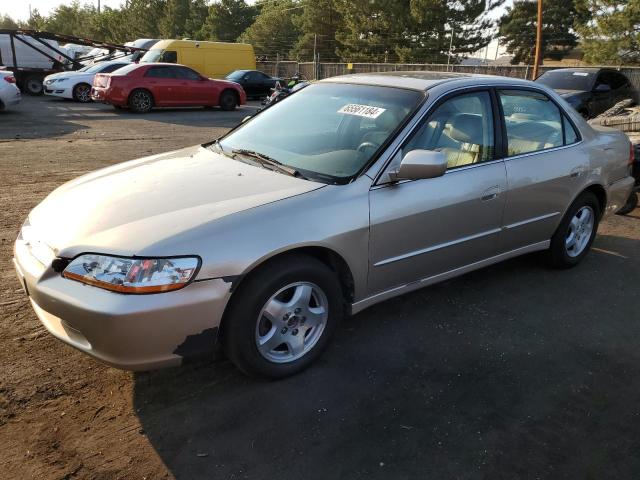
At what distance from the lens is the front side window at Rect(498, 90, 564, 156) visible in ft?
13.0

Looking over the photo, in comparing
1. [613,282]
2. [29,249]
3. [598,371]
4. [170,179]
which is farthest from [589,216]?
[29,249]

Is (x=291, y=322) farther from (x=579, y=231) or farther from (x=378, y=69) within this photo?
(x=378, y=69)

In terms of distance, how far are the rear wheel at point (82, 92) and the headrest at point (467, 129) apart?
17.3 meters

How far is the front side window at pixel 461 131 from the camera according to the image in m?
3.47

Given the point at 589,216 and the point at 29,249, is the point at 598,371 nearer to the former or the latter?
the point at 589,216

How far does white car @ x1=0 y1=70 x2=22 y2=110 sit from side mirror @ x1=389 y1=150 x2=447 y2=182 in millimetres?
13353

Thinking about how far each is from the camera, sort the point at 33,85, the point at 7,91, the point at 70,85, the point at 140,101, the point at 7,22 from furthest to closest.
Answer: the point at 7,22, the point at 33,85, the point at 70,85, the point at 140,101, the point at 7,91

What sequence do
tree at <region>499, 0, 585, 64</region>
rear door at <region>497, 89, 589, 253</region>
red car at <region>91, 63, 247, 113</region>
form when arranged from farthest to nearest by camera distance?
1. tree at <region>499, 0, 585, 64</region>
2. red car at <region>91, 63, 247, 113</region>
3. rear door at <region>497, 89, 589, 253</region>

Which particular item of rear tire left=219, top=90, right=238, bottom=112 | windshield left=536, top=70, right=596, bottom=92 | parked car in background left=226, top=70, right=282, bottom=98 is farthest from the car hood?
parked car in background left=226, top=70, right=282, bottom=98

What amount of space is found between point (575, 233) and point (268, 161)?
2.82 meters

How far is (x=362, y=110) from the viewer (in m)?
3.61

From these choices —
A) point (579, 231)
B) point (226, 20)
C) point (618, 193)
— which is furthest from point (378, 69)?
point (226, 20)

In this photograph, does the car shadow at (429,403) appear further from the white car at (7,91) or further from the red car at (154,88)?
the red car at (154,88)

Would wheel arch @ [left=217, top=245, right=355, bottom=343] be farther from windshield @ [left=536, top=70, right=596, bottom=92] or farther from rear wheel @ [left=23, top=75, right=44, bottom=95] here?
rear wheel @ [left=23, top=75, right=44, bottom=95]
